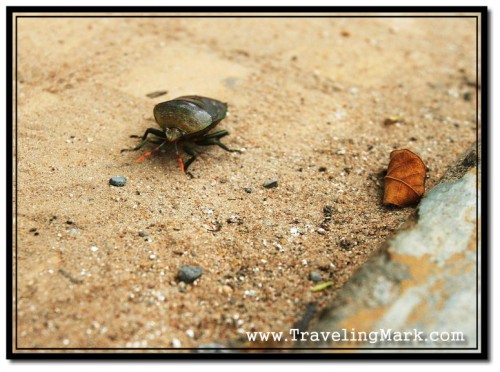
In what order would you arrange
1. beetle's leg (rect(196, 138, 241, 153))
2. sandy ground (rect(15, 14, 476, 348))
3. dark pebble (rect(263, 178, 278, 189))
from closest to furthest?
1. sandy ground (rect(15, 14, 476, 348))
2. dark pebble (rect(263, 178, 278, 189))
3. beetle's leg (rect(196, 138, 241, 153))

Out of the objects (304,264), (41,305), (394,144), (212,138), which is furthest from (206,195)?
(394,144)

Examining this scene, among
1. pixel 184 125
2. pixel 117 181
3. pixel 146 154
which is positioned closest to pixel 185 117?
pixel 184 125

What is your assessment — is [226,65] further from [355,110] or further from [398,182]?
[398,182]

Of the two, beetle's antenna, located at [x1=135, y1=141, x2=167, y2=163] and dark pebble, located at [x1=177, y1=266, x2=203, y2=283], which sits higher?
beetle's antenna, located at [x1=135, y1=141, x2=167, y2=163]

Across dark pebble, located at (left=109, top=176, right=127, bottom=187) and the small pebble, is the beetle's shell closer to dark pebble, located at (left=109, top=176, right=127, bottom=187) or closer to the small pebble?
dark pebble, located at (left=109, top=176, right=127, bottom=187)

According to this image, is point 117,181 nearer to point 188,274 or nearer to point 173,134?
point 173,134

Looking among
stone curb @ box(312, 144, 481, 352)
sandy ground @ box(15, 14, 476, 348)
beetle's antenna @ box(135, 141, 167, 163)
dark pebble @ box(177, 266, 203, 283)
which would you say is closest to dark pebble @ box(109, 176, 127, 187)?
sandy ground @ box(15, 14, 476, 348)

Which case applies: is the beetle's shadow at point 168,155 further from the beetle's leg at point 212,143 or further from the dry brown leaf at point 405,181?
the dry brown leaf at point 405,181
